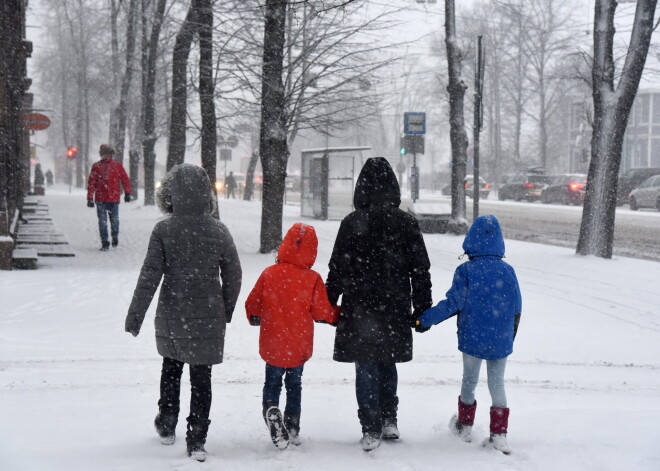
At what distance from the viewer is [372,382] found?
4.48 meters

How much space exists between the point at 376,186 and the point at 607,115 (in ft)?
31.2

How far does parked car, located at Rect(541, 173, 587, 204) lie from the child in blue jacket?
106 ft

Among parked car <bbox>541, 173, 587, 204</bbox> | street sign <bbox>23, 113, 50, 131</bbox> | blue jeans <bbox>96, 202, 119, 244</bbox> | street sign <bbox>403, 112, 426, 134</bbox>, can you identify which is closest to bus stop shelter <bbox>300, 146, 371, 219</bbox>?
street sign <bbox>403, 112, 426, 134</bbox>

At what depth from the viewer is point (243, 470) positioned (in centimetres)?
407

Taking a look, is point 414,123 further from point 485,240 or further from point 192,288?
point 192,288

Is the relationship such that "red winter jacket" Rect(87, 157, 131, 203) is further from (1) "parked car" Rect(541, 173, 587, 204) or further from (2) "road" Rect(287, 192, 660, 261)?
(1) "parked car" Rect(541, 173, 587, 204)

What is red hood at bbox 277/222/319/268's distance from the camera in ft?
14.5

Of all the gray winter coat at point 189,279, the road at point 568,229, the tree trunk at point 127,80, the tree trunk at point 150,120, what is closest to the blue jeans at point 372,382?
the gray winter coat at point 189,279

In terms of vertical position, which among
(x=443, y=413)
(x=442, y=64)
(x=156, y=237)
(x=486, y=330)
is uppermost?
(x=442, y=64)

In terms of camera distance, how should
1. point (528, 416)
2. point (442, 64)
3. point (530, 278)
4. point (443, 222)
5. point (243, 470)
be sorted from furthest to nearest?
point (442, 64), point (443, 222), point (530, 278), point (528, 416), point (243, 470)

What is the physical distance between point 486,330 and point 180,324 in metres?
1.76

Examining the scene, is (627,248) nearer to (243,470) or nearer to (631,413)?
(631,413)

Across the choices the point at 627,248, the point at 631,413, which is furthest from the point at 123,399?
the point at 627,248

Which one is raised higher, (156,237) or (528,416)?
(156,237)
